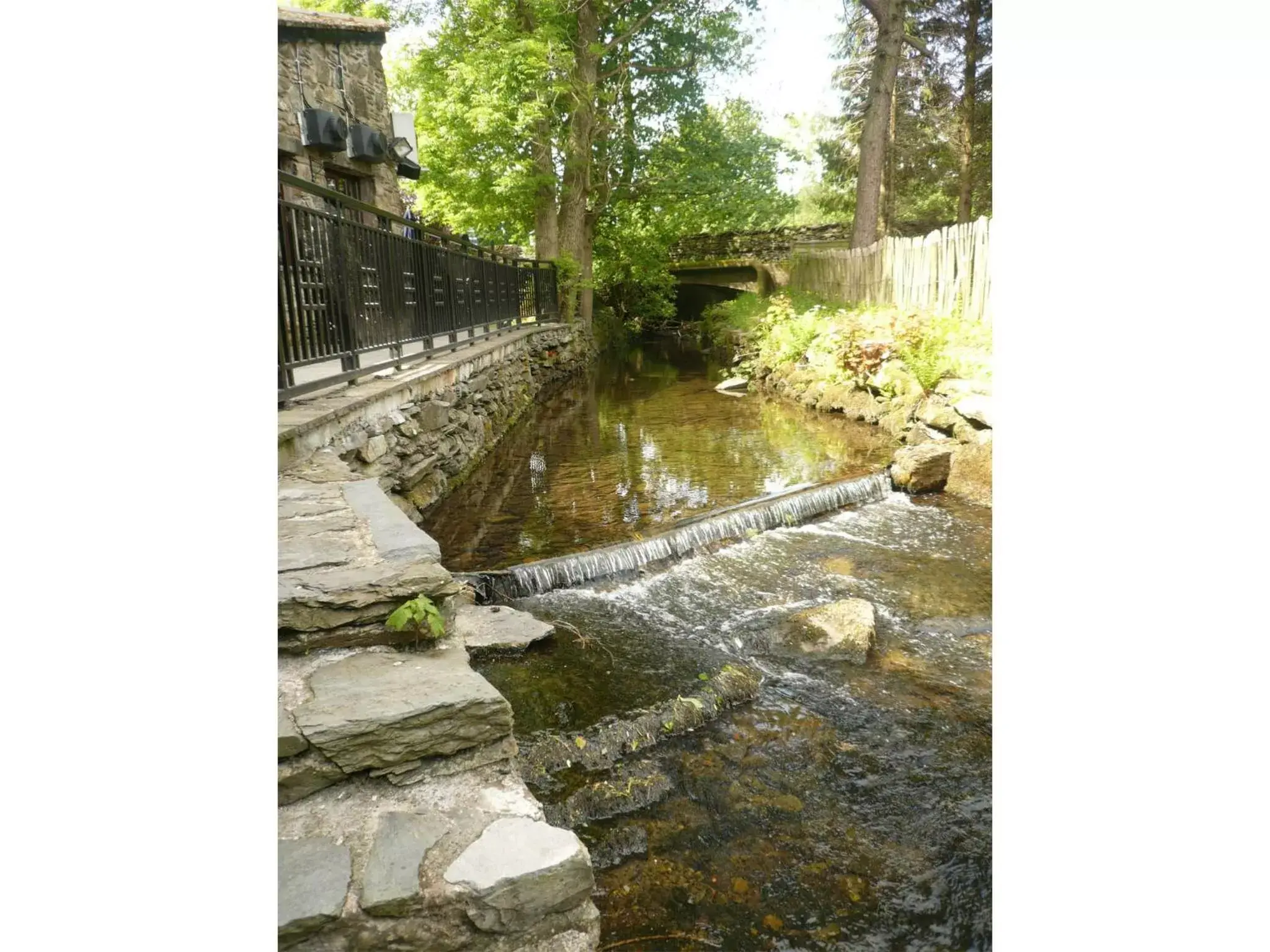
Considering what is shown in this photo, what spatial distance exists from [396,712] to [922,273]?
37.5ft

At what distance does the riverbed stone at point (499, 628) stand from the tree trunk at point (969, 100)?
17877 millimetres

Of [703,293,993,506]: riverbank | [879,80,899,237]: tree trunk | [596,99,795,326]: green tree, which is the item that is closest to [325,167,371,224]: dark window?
[703,293,993,506]: riverbank

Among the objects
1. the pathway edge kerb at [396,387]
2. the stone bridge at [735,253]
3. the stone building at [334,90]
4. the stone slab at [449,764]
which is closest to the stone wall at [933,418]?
the pathway edge kerb at [396,387]

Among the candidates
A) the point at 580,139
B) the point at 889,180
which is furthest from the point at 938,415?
the point at 889,180

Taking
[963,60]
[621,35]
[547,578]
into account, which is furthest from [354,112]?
[963,60]

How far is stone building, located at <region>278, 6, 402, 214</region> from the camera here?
10.0 metres

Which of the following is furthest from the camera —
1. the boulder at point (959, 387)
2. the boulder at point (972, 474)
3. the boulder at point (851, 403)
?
the boulder at point (851, 403)

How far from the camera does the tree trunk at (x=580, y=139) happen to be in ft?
46.6

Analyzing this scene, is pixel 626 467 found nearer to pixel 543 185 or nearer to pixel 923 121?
pixel 543 185

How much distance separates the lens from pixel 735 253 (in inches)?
960

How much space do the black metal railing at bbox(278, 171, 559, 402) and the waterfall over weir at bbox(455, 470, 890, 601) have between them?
68.2 inches

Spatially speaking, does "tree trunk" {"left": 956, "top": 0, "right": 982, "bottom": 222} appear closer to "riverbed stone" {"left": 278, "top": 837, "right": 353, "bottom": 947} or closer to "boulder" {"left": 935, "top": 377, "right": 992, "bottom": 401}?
"boulder" {"left": 935, "top": 377, "right": 992, "bottom": 401}

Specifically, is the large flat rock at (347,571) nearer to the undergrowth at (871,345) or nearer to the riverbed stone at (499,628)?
the riverbed stone at (499,628)
